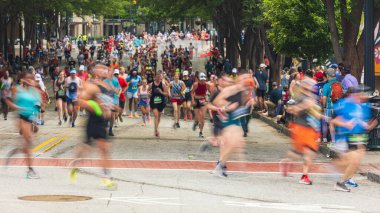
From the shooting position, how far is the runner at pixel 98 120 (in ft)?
46.6

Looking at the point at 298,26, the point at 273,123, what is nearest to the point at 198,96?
the point at 273,123

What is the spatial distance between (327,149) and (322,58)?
17274 millimetres

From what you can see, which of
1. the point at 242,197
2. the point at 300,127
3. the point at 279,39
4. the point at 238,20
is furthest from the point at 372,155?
the point at 238,20

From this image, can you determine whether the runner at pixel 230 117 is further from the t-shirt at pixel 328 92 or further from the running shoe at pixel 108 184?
the t-shirt at pixel 328 92

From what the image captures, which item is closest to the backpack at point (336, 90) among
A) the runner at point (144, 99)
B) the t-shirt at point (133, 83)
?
the runner at point (144, 99)

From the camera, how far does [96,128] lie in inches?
559

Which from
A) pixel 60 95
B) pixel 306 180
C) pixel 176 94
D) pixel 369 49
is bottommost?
pixel 306 180

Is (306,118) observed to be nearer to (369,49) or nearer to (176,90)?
(369,49)

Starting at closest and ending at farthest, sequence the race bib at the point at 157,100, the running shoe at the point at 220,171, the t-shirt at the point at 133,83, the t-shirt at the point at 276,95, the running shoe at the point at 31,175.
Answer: the running shoe at the point at 31,175, the running shoe at the point at 220,171, the race bib at the point at 157,100, the t-shirt at the point at 276,95, the t-shirt at the point at 133,83

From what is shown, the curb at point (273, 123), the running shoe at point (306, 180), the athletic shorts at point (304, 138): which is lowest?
the curb at point (273, 123)

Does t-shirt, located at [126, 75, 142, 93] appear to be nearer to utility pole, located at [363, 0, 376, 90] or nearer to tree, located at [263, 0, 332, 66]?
tree, located at [263, 0, 332, 66]

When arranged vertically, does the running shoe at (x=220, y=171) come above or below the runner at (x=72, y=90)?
below

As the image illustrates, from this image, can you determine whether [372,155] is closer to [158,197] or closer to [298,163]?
[298,163]

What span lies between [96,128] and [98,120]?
128 millimetres
